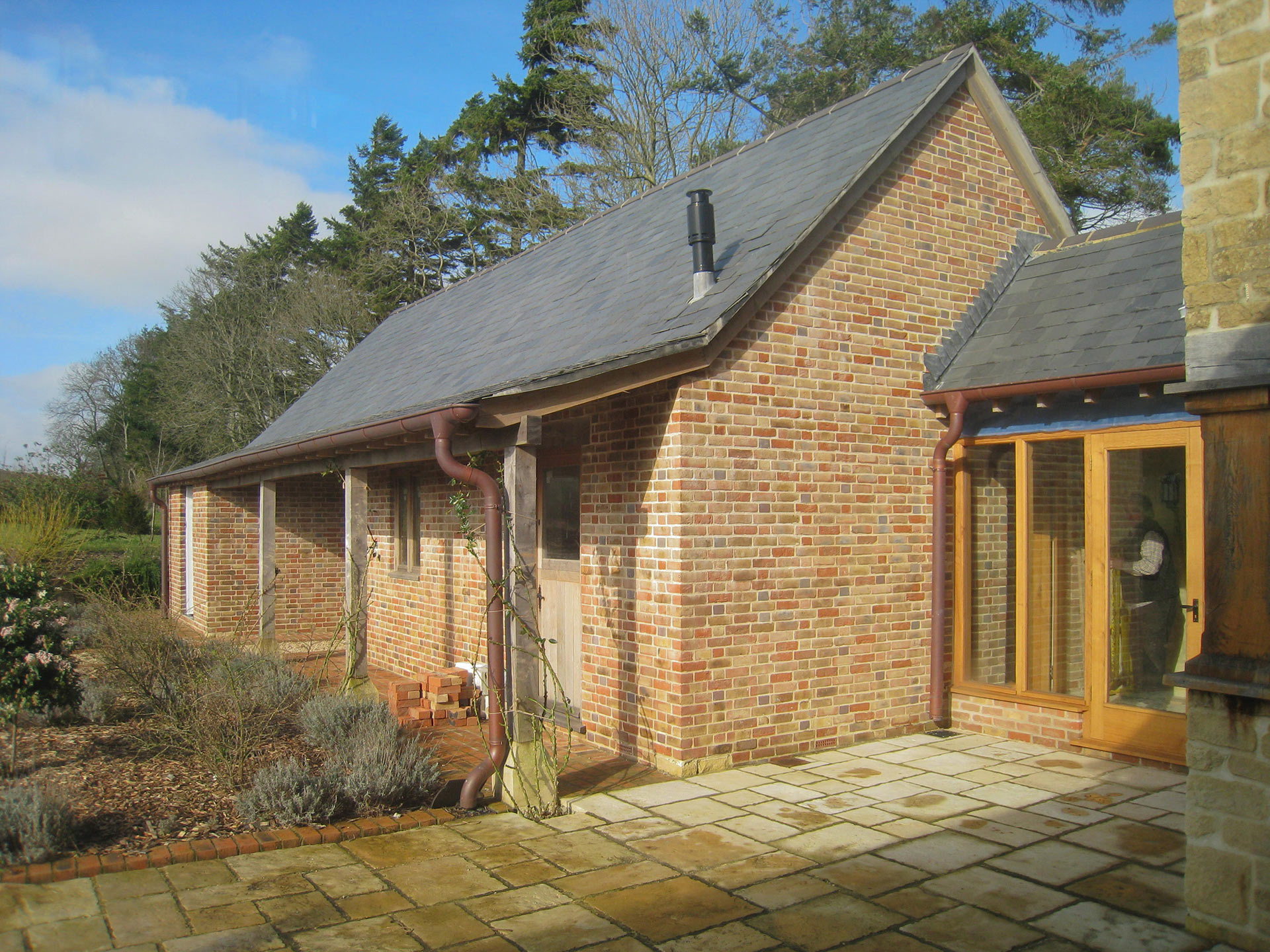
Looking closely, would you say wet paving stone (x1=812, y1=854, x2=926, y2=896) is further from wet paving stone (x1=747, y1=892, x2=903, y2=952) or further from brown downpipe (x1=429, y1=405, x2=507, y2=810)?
brown downpipe (x1=429, y1=405, x2=507, y2=810)

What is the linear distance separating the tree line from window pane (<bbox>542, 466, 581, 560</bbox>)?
1444 centimetres

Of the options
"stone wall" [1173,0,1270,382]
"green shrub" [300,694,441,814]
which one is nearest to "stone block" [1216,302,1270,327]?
"stone wall" [1173,0,1270,382]

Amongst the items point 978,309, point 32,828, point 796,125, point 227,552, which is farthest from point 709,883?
point 227,552

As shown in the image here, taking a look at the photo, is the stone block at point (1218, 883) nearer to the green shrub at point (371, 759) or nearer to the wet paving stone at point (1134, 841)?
the wet paving stone at point (1134, 841)

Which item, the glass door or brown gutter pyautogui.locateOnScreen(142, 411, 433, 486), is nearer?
brown gutter pyautogui.locateOnScreen(142, 411, 433, 486)

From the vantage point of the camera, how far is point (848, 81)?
24078 millimetres

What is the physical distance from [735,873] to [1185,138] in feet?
13.4

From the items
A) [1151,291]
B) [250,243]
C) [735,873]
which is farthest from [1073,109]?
[250,243]

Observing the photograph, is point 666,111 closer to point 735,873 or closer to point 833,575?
point 833,575

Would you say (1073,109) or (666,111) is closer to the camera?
(1073,109)

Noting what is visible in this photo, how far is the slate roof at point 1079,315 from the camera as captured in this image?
264 inches

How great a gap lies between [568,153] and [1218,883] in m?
25.2

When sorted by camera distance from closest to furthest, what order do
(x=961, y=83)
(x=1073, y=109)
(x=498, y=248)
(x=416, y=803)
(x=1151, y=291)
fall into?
(x=416, y=803) → (x=1151, y=291) → (x=961, y=83) → (x=1073, y=109) → (x=498, y=248)

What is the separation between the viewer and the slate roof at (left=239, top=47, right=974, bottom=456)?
6.66 m
